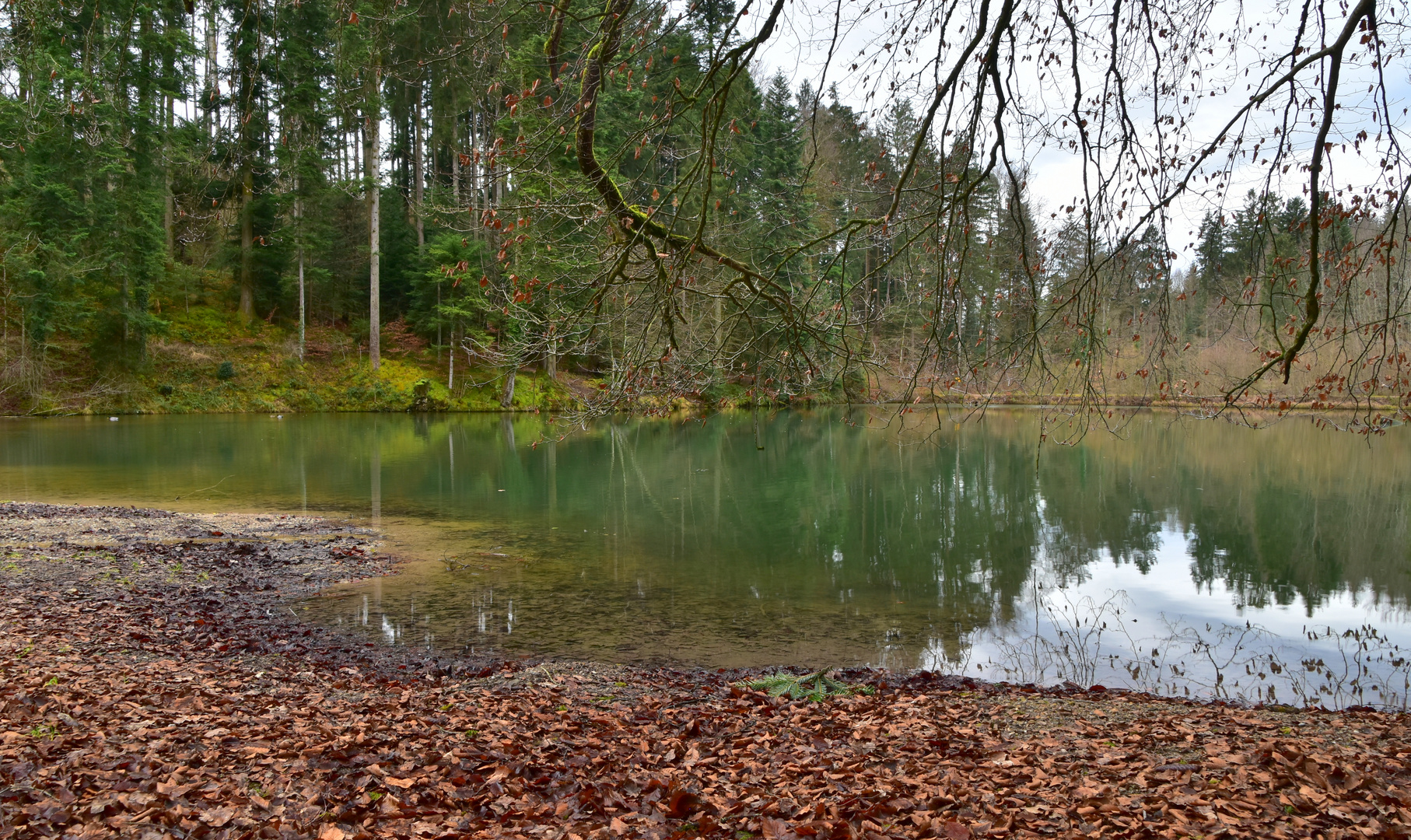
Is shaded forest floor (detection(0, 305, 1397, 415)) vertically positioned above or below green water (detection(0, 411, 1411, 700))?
above

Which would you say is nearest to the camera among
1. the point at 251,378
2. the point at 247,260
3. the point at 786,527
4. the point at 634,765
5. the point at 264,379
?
the point at 634,765

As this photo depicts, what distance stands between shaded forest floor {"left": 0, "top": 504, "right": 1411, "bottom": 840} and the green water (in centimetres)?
155

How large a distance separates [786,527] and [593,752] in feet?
31.4

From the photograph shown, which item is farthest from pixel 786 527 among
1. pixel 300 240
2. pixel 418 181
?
pixel 418 181

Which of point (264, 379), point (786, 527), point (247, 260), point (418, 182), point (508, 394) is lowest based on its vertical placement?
point (786, 527)

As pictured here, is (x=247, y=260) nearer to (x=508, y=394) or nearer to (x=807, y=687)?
(x=508, y=394)

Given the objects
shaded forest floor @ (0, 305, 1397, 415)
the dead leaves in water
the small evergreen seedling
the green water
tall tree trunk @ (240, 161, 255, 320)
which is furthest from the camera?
tall tree trunk @ (240, 161, 255, 320)

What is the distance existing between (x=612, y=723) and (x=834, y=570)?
20.3 ft

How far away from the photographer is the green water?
8.30 metres

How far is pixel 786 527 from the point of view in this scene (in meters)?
13.7

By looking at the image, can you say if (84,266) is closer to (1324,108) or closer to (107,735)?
(107,735)

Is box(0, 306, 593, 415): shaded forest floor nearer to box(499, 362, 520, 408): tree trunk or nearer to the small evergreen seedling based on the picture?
box(499, 362, 520, 408): tree trunk

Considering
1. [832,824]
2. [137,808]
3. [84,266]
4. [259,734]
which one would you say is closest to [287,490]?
[259,734]

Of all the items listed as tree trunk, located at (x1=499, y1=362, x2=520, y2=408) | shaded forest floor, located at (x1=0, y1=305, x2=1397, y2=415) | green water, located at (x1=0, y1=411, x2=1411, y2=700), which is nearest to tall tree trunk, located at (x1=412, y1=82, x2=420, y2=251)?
shaded forest floor, located at (x1=0, y1=305, x2=1397, y2=415)
